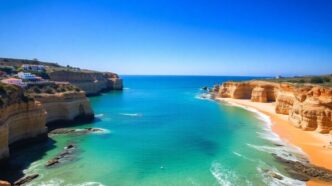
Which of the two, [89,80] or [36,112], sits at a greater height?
[89,80]

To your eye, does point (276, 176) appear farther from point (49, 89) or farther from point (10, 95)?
point (49, 89)

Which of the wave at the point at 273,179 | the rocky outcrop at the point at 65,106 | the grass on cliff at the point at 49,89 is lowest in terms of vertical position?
the wave at the point at 273,179

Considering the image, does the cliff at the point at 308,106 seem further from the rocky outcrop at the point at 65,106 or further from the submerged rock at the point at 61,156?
the rocky outcrop at the point at 65,106

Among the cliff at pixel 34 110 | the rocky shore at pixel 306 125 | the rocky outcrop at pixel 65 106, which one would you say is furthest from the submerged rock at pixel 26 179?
the rocky shore at pixel 306 125

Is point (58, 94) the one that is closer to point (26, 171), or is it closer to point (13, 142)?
point (13, 142)

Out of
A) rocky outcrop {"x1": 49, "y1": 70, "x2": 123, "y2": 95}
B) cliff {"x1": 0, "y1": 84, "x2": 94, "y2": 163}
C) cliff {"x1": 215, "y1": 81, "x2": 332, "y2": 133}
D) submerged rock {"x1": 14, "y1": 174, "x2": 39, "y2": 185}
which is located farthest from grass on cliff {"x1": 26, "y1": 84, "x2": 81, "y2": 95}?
rocky outcrop {"x1": 49, "y1": 70, "x2": 123, "y2": 95}

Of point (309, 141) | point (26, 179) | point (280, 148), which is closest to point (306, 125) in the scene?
point (309, 141)
